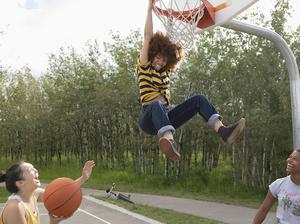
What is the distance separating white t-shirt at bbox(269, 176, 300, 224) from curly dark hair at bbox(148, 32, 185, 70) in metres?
1.49

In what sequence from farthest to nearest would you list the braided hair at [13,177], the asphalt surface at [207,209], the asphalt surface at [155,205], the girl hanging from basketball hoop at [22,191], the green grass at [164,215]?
the asphalt surface at [207,209] < the asphalt surface at [155,205] < the green grass at [164,215] < the braided hair at [13,177] < the girl hanging from basketball hoop at [22,191]

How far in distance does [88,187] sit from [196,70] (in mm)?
6691

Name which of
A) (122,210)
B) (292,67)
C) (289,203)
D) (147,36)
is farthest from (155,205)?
(147,36)

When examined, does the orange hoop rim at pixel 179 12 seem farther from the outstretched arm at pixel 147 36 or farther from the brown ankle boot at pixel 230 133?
the brown ankle boot at pixel 230 133

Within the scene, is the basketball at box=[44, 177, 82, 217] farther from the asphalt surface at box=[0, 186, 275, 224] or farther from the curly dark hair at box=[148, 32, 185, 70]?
the asphalt surface at box=[0, 186, 275, 224]

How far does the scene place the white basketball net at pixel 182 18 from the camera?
14.1 feet

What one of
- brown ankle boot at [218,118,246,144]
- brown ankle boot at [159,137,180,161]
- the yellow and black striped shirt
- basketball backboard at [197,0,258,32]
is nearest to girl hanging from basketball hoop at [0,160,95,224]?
brown ankle boot at [159,137,180,161]

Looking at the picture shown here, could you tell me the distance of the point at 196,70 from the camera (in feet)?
55.3

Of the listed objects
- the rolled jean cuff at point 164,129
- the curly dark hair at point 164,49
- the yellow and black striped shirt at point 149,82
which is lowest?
the rolled jean cuff at point 164,129

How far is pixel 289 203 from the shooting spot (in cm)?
379

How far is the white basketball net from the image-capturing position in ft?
14.1

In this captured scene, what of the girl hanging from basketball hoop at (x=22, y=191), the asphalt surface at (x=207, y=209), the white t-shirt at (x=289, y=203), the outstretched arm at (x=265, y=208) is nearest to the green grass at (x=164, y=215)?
the asphalt surface at (x=207, y=209)

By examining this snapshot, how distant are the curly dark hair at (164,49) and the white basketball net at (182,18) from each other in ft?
0.67

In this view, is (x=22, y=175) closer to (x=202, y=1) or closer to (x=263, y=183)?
(x=202, y=1)
